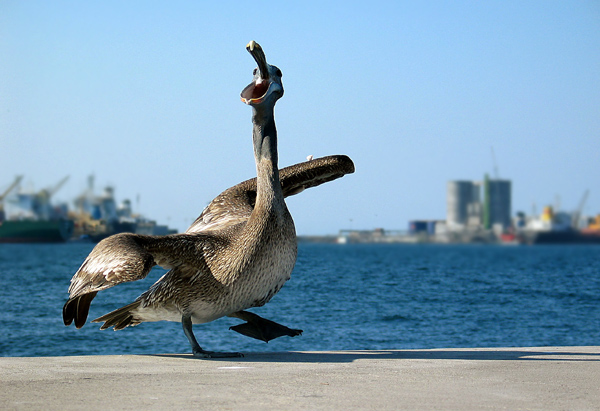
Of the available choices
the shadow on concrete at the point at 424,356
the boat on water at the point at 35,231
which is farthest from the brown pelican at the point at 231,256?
the boat on water at the point at 35,231

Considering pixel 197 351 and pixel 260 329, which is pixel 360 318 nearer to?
pixel 260 329

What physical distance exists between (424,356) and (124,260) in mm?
3158

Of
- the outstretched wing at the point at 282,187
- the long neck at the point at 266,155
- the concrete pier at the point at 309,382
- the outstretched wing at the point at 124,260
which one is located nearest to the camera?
the concrete pier at the point at 309,382

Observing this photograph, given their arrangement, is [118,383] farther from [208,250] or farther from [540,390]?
[540,390]

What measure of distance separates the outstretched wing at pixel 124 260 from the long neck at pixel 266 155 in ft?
2.37

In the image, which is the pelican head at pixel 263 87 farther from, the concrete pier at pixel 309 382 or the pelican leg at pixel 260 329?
the concrete pier at pixel 309 382

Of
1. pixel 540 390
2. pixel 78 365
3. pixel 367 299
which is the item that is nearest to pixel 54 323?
pixel 367 299

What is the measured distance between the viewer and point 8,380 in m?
7.06

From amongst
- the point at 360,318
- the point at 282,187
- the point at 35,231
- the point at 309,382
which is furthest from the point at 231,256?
the point at 35,231

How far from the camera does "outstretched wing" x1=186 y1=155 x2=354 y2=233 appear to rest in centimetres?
1069

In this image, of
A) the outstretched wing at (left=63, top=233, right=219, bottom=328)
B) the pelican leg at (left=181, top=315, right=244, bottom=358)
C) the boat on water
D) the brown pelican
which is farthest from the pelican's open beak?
the boat on water

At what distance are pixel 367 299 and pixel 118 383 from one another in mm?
33759

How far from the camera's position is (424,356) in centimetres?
890

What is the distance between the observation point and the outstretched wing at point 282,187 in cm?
1069
